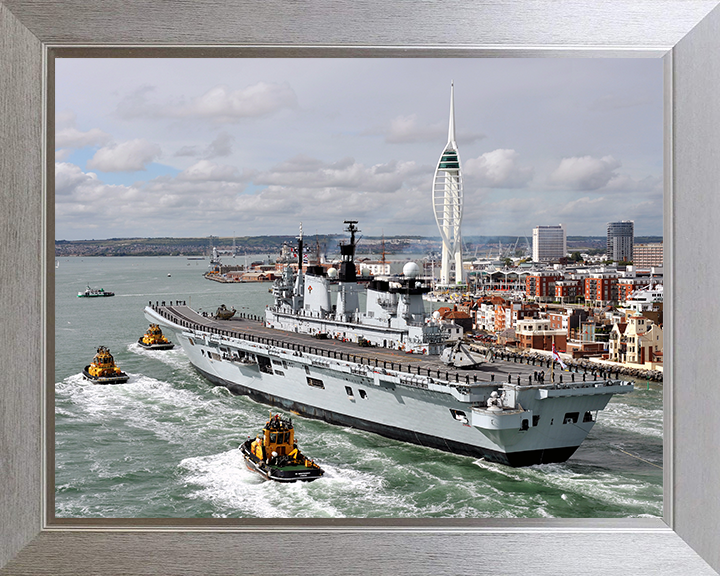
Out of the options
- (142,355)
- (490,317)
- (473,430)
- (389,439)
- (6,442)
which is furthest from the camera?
(490,317)

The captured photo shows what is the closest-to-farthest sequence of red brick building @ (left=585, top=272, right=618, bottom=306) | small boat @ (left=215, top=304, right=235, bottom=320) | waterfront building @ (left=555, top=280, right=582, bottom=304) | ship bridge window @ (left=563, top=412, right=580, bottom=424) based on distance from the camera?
ship bridge window @ (left=563, top=412, right=580, bottom=424) < red brick building @ (left=585, top=272, right=618, bottom=306) < small boat @ (left=215, top=304, right=235, bottom=320) < waterfront building @ (left=555, top=280, right=582, bottom=304)

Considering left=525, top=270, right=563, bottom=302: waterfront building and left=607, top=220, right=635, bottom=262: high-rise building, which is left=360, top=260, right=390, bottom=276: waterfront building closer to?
left=525, top=270, right=563, bottom=302: waterfront building

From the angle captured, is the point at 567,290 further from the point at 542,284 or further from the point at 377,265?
the point at 377,265

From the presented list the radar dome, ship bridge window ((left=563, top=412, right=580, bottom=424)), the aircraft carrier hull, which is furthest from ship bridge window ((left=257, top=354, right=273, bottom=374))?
ship bridge window ((left=563, top=412, right=580, bottom=424))

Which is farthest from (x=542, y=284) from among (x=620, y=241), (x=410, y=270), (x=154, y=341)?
(x=154, y=341)

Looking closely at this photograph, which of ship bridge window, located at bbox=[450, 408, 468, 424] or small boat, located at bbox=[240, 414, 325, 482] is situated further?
ship bridge window, located at bbox=[450, 408, 468, 424]

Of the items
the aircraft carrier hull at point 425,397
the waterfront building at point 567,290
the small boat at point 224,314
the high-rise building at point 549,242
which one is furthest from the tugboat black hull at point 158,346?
the waterfront building at point 567,290

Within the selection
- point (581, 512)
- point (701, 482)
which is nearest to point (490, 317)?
point (581, 512)

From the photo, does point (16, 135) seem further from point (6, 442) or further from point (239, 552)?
point (239, 552)
